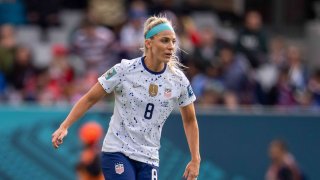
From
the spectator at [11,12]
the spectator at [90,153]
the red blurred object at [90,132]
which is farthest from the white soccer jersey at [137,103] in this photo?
the spectator at [11,12]

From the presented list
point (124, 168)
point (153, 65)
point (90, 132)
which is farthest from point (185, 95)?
point (90, 132)

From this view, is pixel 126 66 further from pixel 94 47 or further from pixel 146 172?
pixel 94 47

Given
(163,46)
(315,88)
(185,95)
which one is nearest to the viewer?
(163,46)

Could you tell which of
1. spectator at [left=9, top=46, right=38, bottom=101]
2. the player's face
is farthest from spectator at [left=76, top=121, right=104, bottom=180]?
the player's face

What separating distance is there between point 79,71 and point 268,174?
3.79 meters

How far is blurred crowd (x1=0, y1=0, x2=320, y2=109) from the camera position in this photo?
17.0m

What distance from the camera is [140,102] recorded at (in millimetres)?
9656

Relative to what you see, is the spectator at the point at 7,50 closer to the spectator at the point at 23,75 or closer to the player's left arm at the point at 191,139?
the spectator at the point at 23,75

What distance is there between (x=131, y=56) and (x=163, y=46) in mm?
8220

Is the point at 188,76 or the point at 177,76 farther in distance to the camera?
the point at 188,76

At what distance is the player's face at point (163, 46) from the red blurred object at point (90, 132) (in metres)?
5.87

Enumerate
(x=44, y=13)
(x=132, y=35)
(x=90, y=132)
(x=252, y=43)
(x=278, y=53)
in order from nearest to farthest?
(x=90, y=132)
(x=132, y=35)
(x=252, y=43)
(x=278, y=53)
(x=44, y=13)

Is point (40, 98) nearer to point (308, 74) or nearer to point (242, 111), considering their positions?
point (242, 111)

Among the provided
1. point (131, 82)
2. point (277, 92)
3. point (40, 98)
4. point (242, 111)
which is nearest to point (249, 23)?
point (277, 92)
